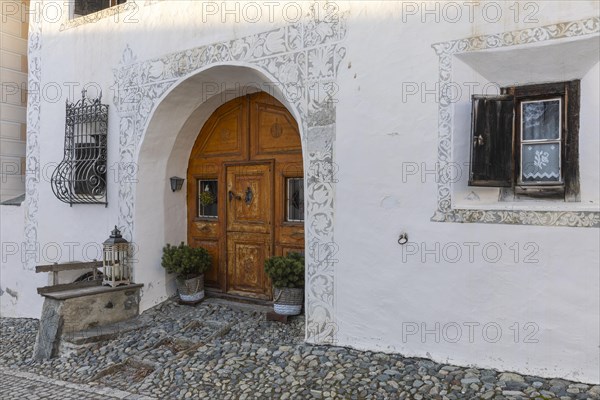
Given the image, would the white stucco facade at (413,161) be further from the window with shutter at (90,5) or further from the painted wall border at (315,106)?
the window with shutter at (90,5)

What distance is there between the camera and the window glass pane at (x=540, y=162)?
3.91 metres

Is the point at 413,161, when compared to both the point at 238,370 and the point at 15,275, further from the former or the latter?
the point at 15,275

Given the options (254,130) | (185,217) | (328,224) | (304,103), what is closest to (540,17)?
(304,103)

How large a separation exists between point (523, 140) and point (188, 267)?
4.03 m

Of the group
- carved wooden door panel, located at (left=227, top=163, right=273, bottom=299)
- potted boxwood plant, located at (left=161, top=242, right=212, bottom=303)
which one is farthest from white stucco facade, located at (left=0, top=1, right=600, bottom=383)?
carved wooden door panel, located at (left=227, top=163, right=273, bottom=299)

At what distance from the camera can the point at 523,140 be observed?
4.05m

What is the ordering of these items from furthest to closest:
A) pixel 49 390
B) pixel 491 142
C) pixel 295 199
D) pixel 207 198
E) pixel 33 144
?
pixel 33 144 → pixel 207 198 → pixel 295 199 → pixel 49 390 → pixel 491 142

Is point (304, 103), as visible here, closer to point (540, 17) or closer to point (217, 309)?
point (540, 17)

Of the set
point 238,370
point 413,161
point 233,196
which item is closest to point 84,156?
point 233,196

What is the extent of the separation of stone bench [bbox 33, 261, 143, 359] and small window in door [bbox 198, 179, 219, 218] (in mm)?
1259

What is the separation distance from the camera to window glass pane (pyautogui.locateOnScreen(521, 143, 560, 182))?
12.8 ft

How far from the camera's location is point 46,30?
7.21 m

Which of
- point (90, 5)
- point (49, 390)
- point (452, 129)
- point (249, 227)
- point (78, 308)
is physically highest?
point (90, 5)

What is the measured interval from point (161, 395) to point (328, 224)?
2128mm
